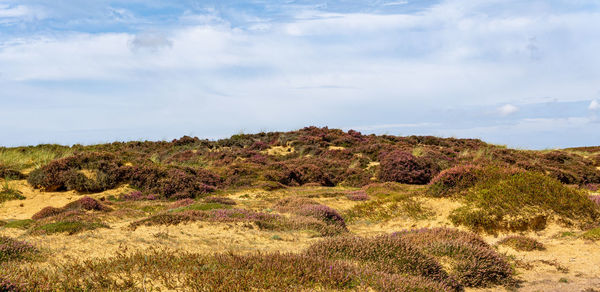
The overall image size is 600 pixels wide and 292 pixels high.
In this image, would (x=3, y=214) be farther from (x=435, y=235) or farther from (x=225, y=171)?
(x=435, y=235)

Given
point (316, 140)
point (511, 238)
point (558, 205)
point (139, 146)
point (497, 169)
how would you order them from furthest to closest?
1. point (139, 146)
2. point (316, 140)
3. point (497, 169)
4. point (558, 205)
5. point (511, 238)

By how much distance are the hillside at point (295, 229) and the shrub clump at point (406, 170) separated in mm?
93

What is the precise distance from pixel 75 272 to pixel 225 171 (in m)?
20.1

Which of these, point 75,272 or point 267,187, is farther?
point 267,187

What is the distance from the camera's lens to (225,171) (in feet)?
83.1

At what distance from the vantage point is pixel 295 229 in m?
10.9

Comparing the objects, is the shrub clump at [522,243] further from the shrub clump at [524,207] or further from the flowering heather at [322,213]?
the flowering heather at [322,213]

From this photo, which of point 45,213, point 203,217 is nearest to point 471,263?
point 203,217

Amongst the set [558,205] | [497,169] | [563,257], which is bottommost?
[563,257]

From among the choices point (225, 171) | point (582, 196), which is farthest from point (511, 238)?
point (225, 171)

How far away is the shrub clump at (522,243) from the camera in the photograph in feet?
32.0

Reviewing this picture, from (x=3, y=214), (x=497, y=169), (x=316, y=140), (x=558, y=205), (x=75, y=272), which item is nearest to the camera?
(x=75, y=272)

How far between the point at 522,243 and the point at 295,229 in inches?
235

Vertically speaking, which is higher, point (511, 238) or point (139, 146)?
point (139, 146)
